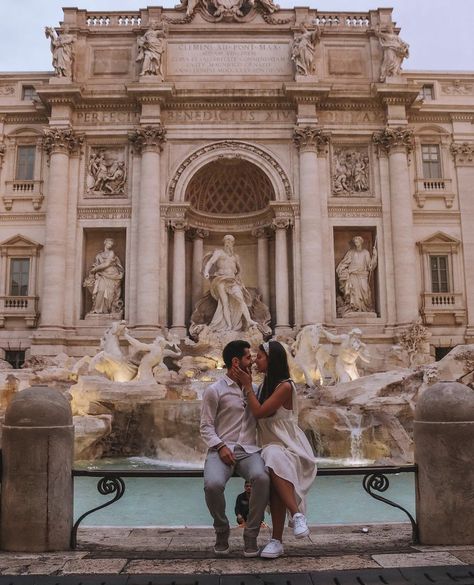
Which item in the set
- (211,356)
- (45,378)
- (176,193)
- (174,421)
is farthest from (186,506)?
(176,193)

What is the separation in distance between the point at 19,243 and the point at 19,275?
1.39m

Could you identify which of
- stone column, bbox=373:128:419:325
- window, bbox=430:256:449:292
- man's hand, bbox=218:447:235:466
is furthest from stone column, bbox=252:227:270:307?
man's hand, bbox=218:447:235:466

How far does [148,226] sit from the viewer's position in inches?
917

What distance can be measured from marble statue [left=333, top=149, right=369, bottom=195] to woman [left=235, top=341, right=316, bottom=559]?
67.6 feet

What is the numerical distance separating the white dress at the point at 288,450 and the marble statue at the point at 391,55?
902 inches

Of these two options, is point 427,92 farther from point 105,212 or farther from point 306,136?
point 105,212

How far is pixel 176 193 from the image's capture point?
2402cm

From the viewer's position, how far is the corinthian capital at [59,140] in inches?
938

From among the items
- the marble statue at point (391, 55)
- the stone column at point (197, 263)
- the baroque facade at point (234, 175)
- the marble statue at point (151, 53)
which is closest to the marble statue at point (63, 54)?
the baroque facade at point (234, 175)

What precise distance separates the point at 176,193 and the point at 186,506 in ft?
55.3

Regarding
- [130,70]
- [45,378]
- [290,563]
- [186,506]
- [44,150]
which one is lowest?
[186,506]

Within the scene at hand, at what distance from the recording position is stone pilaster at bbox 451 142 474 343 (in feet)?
79.8

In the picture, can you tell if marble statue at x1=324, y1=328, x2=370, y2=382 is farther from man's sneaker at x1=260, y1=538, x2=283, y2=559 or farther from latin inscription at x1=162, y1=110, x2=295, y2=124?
man's sneaker at x1=260, y1=538, x2=283, y2=559

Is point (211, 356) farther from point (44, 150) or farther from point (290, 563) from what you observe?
point (290, 563)
